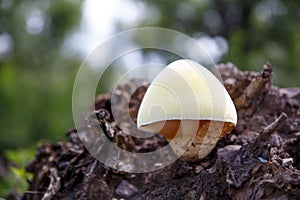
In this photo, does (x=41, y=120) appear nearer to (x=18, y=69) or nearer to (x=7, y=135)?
(x=7, y=135)

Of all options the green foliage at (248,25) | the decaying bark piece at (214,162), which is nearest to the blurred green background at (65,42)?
the green foliage at (248,25)

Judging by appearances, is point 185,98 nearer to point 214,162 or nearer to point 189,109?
point 189,109

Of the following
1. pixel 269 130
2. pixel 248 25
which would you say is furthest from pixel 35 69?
pixel 269 130

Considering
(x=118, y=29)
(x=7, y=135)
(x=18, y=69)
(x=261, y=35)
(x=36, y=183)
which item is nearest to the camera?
(x=36, y=183)

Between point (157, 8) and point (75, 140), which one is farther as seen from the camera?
point (157, 8)

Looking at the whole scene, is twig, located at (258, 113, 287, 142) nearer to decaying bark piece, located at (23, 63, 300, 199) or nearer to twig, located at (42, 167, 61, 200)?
decaying bark piece, located at (23, 63, 300, 199)

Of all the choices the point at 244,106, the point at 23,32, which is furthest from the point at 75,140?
the point at 23,32
